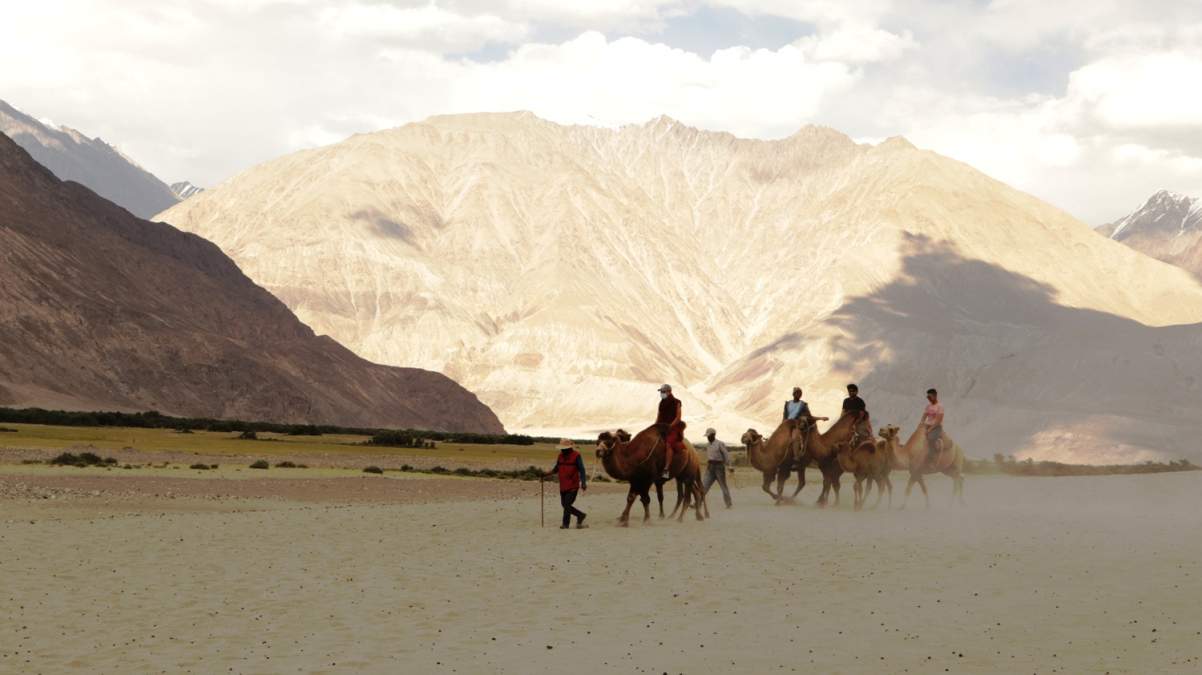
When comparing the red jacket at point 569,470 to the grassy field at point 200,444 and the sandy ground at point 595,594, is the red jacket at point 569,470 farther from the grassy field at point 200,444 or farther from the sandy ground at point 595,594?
the grassy field at point 200,444

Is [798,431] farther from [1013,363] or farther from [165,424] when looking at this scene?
[1013,363]

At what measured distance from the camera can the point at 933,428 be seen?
1147 inches

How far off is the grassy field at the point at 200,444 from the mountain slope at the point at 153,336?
2543cm

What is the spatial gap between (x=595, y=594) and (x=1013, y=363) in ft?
360

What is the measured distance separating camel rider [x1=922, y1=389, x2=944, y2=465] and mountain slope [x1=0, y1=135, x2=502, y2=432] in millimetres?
76977

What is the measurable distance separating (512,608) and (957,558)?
7211mm

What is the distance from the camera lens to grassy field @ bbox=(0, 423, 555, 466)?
57.8 meters

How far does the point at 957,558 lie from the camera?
63.2 feet

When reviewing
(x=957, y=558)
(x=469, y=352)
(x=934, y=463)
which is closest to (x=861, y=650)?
(x=957, y=558)

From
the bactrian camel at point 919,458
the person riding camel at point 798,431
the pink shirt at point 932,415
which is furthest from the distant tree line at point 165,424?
the pink shirt at point 932,415

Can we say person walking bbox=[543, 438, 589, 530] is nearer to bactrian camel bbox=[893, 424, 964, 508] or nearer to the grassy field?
bactrian camel bbox=[893, 424, 964, 508]

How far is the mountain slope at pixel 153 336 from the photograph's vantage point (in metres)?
103

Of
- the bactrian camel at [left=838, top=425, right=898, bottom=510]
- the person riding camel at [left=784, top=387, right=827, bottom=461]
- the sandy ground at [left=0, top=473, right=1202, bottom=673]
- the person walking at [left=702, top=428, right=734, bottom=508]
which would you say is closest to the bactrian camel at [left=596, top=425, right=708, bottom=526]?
the sandy ground at [left=0, top=473, right=1202, bottom=673]

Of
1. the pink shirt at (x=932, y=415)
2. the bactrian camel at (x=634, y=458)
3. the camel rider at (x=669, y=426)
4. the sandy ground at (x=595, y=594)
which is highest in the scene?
the pink shirt at (x=932, y=415)
